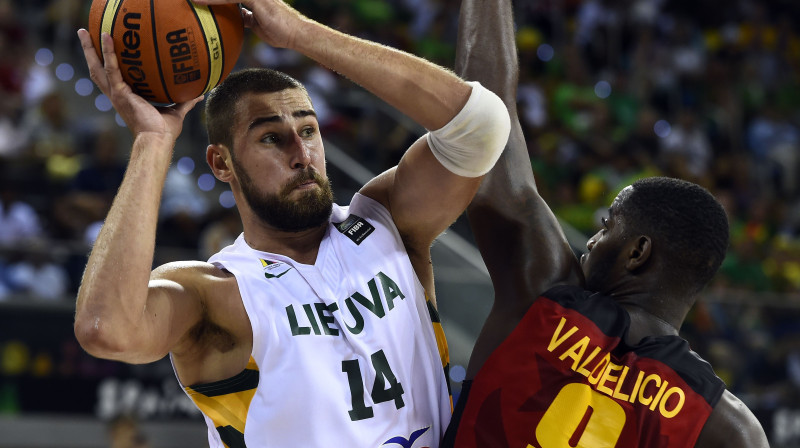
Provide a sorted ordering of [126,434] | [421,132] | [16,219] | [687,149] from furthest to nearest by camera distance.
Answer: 1. [687,149]
2. [421,132]
3. [16,219]
4. [126,434]

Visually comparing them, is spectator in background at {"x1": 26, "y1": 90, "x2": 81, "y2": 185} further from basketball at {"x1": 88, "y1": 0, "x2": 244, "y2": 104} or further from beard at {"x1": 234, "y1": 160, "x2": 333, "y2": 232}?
basketball at {"x1": 88, "y1": 0, "x2": 244, "y2": 104}

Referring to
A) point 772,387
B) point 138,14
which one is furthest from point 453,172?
point 772,387

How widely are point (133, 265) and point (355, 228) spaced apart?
934mm

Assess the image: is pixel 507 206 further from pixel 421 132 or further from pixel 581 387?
pixel 421 132

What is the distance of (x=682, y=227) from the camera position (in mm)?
2938

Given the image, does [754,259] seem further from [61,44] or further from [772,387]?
[61,44]

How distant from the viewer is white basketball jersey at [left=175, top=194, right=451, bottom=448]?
286 centimetres

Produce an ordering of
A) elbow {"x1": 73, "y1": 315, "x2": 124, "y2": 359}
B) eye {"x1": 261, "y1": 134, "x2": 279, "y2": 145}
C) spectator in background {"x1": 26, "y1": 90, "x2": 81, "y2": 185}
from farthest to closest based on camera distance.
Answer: spectator in background {"x1": 26, "y1": 90, "x2": 81, "y2": 185} → eye {"x1": 261, "y1": 134, "x2": 279, "y2": 145} → elbow {"x1": 73, "y1": 315, "x2": 124, "y2": 359}

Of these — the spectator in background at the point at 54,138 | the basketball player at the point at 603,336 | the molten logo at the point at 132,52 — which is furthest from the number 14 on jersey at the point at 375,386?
the spectator in background at the point at 54,138

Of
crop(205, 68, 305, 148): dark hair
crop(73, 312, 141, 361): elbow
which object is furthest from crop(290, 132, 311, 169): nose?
crop(73, 312, 141, 361): elbow

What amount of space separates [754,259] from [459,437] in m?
7.86

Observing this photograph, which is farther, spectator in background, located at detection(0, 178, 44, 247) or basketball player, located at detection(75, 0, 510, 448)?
spectator in background, located at detection(0, 178, 44, 247)

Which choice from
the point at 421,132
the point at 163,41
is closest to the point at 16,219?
the point at 421,132

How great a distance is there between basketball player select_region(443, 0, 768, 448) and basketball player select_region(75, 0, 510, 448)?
235 millimetres
